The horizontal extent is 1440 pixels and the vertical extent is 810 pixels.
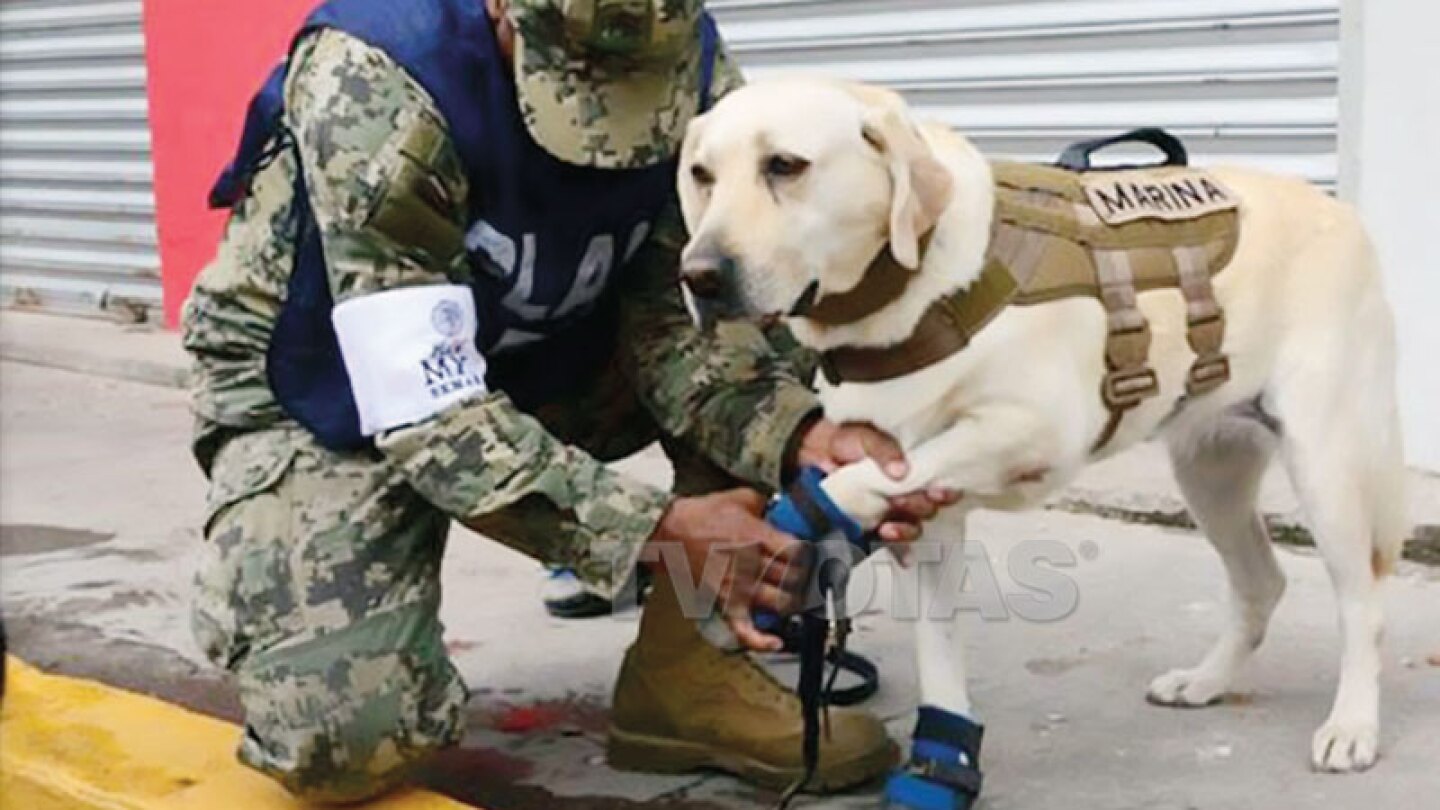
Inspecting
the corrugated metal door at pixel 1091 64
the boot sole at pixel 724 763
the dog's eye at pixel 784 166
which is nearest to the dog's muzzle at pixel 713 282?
the dog's eye at pixel 784 166

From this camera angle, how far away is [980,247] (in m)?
2.69

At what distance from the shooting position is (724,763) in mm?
3201

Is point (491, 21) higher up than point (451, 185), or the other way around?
point (491, 21)

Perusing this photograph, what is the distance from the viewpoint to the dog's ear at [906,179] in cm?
256

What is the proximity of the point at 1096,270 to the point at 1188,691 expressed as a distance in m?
0.86

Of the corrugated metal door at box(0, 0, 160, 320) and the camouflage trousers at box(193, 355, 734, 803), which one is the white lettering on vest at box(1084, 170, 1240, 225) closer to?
the camouflage trousers at box(193, 355, 734, 803)

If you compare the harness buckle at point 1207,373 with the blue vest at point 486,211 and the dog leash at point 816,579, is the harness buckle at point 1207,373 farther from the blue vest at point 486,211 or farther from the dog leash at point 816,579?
the blue vest at point 486,211

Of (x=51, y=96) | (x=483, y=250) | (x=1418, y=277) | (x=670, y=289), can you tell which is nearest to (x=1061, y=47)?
(x=1418, y=277)

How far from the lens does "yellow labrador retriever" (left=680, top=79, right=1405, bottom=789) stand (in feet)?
8.26

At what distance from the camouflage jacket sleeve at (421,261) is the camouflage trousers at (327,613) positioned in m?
0.12

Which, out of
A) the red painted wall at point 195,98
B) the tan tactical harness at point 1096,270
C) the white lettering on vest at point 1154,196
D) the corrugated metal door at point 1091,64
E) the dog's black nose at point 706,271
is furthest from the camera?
the red painted wall at point 195,98

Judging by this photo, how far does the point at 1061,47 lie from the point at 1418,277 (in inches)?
46.8

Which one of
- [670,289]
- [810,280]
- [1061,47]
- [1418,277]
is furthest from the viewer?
[1061,47]

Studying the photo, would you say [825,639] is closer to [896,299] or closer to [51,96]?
[896,299]
